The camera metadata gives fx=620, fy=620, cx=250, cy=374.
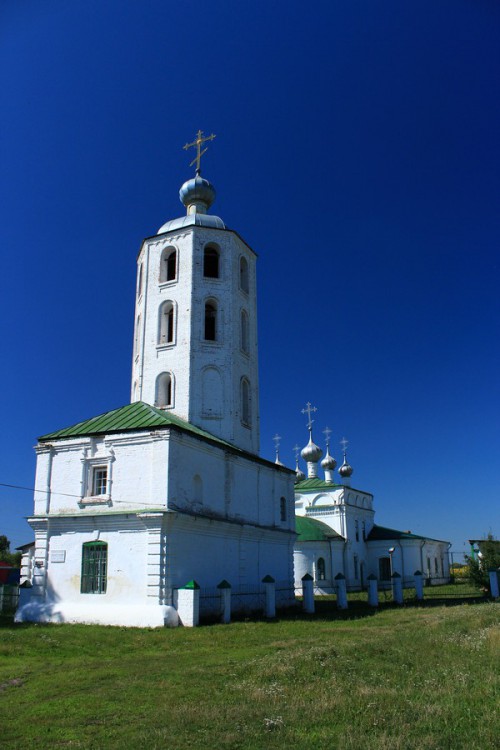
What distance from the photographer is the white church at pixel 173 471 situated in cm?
1620

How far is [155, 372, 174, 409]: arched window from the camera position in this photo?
21.8m

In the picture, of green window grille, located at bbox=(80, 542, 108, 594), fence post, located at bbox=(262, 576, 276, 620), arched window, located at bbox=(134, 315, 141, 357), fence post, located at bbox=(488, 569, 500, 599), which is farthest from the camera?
fence post, located at bbox=(488, 569, 500, 599)

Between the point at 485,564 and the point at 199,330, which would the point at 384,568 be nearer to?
the point at 485,564

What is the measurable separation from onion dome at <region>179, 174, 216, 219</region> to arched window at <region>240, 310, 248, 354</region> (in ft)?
15.4

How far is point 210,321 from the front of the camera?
23.2m

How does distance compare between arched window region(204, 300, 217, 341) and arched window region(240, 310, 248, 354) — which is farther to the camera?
arched window region(240, 310, 248, 354)

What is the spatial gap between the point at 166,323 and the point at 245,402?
4.18m

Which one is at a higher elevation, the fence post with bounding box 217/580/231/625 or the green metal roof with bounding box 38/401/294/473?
the green metal roof with bounding box 38/401/294/473

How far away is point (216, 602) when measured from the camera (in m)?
17.5

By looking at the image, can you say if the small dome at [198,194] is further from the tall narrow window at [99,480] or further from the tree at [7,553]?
the tree at [7,553]

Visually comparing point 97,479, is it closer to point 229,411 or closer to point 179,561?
point 179,561

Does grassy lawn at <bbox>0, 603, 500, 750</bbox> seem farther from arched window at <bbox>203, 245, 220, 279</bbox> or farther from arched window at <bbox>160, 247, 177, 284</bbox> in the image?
arched window at <bbox>203, 245, 220, 279</bbox>

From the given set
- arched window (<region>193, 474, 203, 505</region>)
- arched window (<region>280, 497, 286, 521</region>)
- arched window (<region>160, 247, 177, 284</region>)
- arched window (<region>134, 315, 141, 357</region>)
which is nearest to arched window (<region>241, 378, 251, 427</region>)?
arched window (<region>280, 497, 286, 521</region>)

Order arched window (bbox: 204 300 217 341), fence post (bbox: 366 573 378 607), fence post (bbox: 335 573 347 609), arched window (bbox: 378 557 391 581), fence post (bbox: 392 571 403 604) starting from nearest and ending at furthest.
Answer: fence post (bbox: 335 573 347 609) < arched window (bbox: 204 300 217 341) < fence post (bbox: 366 573 378 607) < fence post (bbox: 392 571 403 604) < arched window (bbox: 378 557 391 581)
